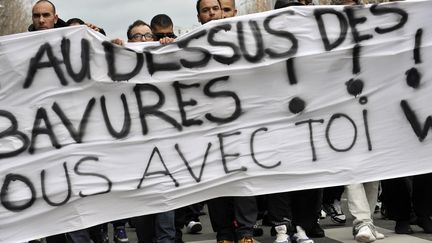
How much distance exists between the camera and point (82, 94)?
20.7ft

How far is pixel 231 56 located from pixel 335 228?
247 cm

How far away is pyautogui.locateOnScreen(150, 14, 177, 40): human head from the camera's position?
7.52 meters

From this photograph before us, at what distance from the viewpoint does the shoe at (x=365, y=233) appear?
22.6ft

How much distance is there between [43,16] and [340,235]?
3127mm

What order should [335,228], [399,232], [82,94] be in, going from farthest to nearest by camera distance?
[335,228], [399,232], [82,94]

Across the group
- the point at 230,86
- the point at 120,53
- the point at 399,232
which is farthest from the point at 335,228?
the point at 120,53

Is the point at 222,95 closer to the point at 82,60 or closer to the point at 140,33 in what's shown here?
the point at 82,60

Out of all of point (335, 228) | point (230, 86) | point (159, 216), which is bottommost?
point (335, 228)

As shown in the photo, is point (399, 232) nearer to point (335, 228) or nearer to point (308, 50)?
point (335, 228)

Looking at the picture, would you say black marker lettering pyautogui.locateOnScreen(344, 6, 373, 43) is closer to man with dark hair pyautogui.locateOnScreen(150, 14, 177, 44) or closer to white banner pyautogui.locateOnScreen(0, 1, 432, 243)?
white banner pyautogui.locateOnScreen(0, 1, 432, 243)

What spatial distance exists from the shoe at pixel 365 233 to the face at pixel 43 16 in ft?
9.45

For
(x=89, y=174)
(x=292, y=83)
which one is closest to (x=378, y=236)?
(x=292, y=83)

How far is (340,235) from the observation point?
7648mm

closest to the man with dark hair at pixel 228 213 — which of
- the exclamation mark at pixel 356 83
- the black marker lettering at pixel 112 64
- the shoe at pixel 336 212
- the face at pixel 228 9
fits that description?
the face at pixel 228 9
